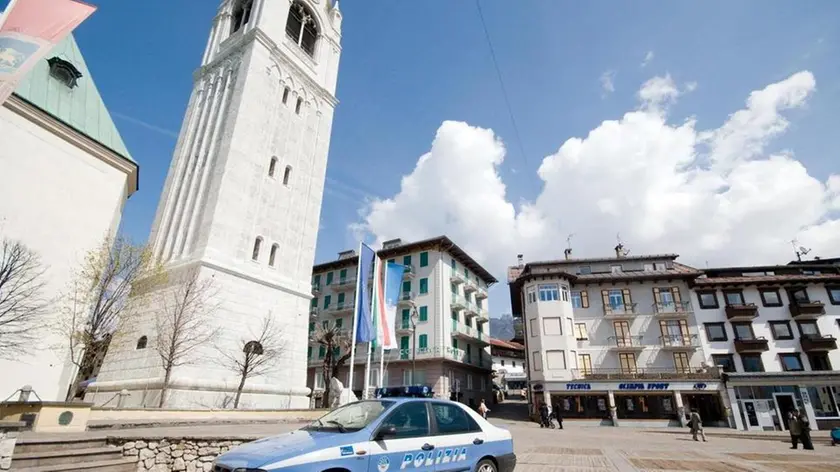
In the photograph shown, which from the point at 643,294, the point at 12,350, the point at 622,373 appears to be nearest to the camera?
the point at 12,350

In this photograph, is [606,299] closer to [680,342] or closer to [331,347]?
[680,342]

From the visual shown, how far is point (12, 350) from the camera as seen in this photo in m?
15.6

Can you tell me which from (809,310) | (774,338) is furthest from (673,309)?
(809,310)

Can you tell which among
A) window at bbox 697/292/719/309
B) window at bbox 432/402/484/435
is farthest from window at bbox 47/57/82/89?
window at bbox 697/292/719/309

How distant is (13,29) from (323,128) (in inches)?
916

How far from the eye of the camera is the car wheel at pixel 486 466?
19.6 ft

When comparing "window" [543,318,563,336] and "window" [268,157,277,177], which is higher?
"window" [268,157,277,177]

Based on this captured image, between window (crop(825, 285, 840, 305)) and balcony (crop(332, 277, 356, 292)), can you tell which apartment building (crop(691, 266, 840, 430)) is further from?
balcony (crop(332, 277, 356, 292))

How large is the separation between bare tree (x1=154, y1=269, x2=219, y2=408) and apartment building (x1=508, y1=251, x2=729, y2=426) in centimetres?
2621

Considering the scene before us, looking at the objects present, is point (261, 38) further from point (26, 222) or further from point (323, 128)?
point (26, 222)

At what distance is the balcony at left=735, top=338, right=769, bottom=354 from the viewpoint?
104 feet

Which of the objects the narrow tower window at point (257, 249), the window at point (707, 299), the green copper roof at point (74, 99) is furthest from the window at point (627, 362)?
the green copper roof at point (74, 99)

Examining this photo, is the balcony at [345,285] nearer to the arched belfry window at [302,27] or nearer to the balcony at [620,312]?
the arched belfry window at [302,27]

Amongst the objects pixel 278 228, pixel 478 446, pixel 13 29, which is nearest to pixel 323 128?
pixel 278 228
